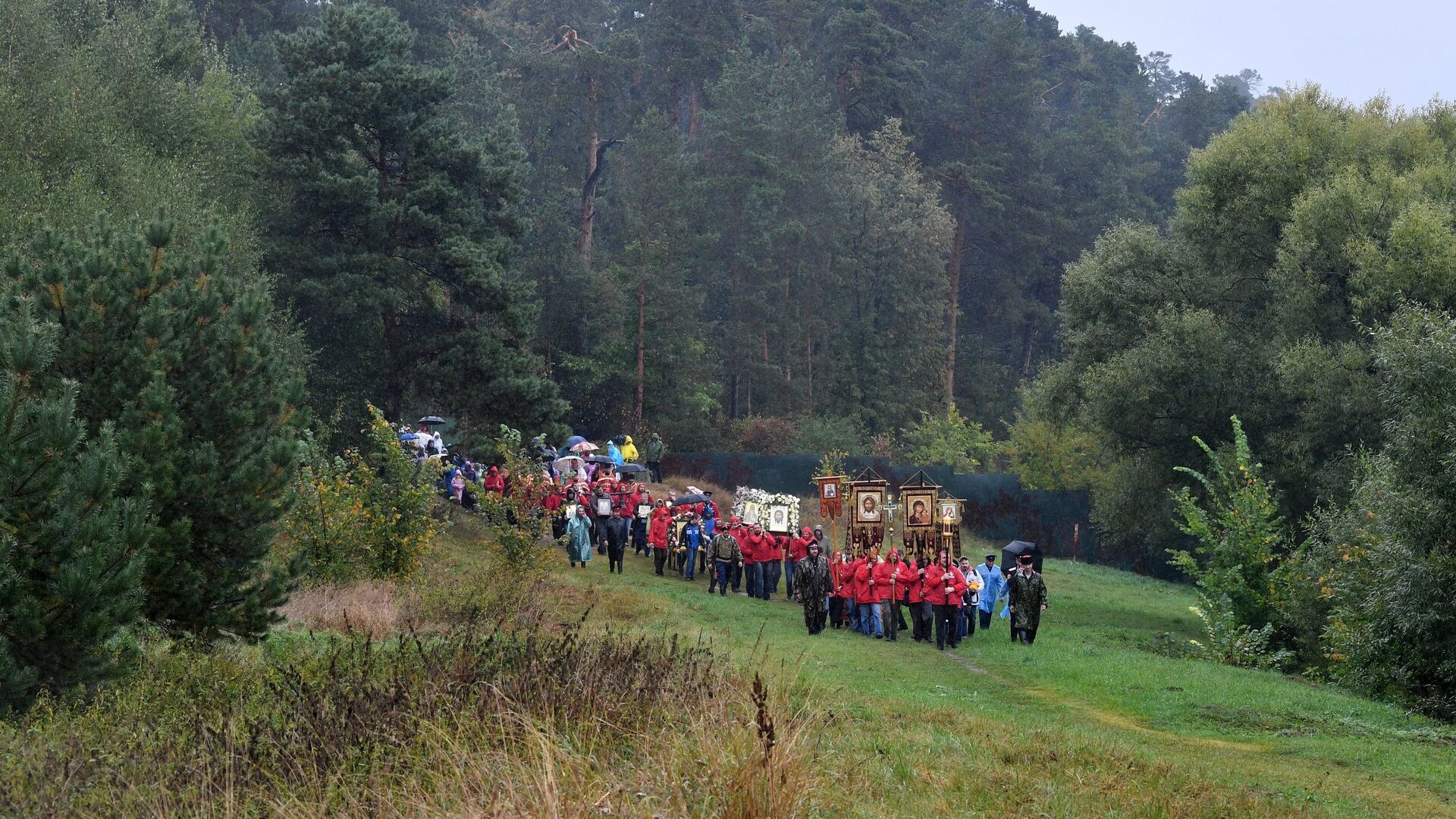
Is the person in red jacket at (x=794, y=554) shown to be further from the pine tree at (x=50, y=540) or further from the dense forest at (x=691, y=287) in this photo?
the pine tree at (x=50, y=540)

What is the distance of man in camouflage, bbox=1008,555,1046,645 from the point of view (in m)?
23.9

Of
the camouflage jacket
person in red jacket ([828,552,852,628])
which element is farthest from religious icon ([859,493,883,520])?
the camouflage jacket

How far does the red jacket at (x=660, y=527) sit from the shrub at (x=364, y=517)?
8389 millimetres

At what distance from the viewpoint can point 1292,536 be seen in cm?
3016

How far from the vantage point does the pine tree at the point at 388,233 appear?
37.8 metres

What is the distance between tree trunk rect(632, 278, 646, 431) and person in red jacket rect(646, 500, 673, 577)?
2294 centimetres

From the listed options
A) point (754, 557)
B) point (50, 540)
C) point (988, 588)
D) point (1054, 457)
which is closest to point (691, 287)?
point (1054, 457)

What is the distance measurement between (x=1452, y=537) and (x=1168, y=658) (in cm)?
605

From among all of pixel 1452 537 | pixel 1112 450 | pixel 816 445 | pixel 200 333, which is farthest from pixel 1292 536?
pixel 816 445

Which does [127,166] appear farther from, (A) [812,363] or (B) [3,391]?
(A) [812,363]

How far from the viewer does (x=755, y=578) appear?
30391 millimetres

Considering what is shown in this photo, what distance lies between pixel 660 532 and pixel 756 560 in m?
2.81

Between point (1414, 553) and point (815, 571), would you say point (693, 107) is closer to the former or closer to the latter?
point (815, 571)

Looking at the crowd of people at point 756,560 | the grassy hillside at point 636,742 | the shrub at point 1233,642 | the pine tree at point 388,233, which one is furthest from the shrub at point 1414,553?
the pine tree at point 388,233
